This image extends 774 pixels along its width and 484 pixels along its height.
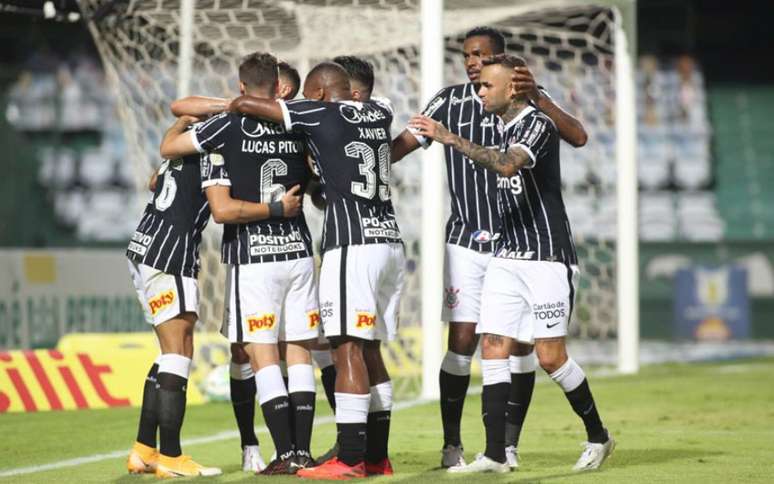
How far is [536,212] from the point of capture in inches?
263

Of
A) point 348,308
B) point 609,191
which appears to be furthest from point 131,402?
point 609,191

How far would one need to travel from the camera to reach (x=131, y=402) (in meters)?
10.3

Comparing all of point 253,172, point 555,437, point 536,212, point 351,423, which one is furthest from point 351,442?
point 555,437

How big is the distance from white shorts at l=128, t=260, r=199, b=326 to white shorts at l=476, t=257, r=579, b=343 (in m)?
1.43

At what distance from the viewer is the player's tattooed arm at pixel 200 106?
6.64 meters

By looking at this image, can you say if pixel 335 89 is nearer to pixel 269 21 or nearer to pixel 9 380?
pixel 9 380

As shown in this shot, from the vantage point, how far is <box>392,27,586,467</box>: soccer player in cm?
691

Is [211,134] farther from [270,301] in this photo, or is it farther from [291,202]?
[270,301]

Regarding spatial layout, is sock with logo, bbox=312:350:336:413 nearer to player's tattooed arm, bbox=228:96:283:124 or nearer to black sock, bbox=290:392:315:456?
black sock, bbox=290:392:315:456

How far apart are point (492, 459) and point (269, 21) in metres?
6.78

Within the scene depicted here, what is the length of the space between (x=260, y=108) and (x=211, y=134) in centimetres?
29

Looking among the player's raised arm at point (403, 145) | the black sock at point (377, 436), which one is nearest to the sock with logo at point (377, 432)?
the black sock at point (377, 436)

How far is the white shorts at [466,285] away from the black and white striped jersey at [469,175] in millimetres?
49

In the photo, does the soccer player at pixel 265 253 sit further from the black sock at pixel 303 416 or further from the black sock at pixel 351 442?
the black sock at pixel 351 442
